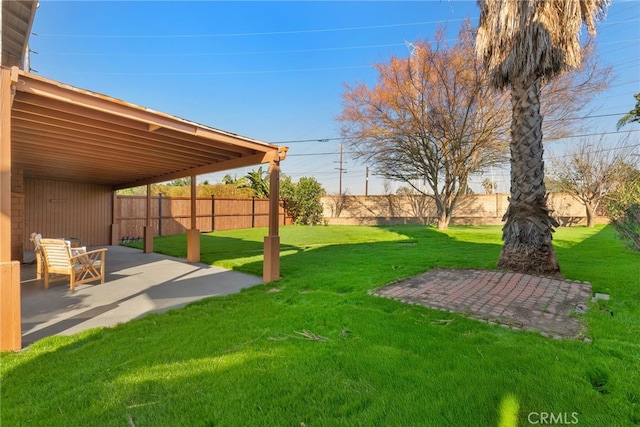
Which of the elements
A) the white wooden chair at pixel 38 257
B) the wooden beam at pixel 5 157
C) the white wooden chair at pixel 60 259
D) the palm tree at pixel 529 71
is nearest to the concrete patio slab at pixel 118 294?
the white wooden chair at pixel 38 257

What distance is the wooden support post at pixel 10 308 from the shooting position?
9.75 feet

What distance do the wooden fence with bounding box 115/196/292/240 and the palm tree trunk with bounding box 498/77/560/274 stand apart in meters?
11.4

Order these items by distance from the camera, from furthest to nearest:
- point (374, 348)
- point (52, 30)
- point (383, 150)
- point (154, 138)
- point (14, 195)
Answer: point (383, 150) < point (52, 30) < point (14, 195) < point (154, 138) < point (374, 348)

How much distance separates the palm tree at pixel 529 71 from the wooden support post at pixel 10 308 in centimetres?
793

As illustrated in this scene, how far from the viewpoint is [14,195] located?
7.74 meters

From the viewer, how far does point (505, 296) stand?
4809 millimetres

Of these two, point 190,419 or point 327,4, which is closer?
point 190,419

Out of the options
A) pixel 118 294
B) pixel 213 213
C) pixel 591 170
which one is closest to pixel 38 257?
pixel 118 294

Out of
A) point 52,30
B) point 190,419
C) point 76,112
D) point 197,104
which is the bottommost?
point 190,419

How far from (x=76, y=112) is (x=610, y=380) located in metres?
6.00

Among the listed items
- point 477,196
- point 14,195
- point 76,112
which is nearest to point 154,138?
point 76,112

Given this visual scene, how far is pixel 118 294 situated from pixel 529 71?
892 cm

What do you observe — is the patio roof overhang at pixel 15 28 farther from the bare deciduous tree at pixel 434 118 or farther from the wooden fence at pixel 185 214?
the bare deciduous tree at pixel 434 118

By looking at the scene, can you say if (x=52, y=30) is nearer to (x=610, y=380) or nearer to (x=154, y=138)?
(x=154, y=138)
